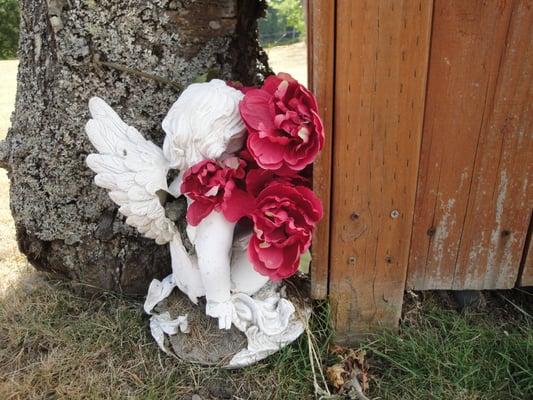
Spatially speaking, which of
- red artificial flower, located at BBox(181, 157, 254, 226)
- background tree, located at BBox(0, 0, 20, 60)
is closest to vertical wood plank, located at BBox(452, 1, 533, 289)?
red artificial flower, located at BBox(181, 157, 254, 226)

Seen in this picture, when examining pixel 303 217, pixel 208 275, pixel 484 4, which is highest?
pixel 484 4

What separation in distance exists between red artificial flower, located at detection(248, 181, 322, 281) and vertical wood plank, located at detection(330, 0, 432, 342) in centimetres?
23

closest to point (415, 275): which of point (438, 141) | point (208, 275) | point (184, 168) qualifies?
point (438, 141)

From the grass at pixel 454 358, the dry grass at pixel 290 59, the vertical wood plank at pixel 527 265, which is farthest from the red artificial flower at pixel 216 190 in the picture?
the dry grass at pixel 290 59

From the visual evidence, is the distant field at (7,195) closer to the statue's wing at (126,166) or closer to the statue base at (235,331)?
the statue base at (235,331)

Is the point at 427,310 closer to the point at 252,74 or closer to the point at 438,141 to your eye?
the point at 438,141

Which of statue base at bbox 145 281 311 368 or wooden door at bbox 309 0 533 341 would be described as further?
statue base at bbox 145 281 311 368

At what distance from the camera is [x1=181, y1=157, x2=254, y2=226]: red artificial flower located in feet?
5.07

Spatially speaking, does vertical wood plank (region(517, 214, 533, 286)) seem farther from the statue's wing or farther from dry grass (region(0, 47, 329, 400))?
the statue's wing

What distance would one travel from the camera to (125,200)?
5.35ft

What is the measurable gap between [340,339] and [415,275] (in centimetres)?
37

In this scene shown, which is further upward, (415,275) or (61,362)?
(415,275)

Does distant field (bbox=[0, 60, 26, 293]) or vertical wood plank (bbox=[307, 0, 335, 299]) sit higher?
vertical wood plank (bbox=[307, 0, 335, 299])

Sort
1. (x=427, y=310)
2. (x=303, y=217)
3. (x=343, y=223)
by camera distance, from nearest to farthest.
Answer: (x=303, y=217)
(x=343, y=223)
(x=427, y=310)
